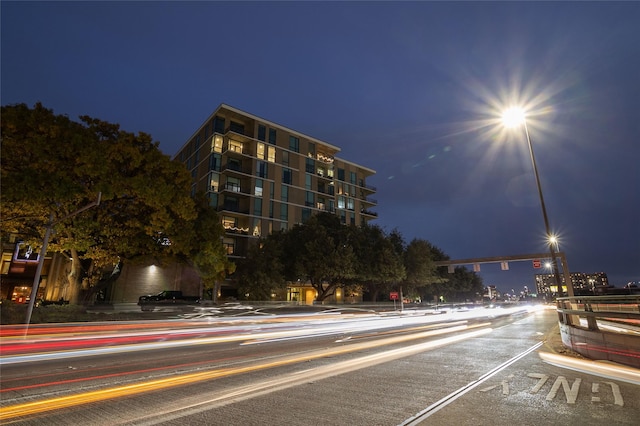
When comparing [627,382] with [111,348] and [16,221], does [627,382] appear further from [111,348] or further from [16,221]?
[16,221]

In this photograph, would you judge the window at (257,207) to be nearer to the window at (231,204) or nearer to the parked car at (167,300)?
the window at (231,204)

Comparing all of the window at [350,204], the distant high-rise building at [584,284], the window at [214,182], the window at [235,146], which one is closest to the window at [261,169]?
the window at [235,146]

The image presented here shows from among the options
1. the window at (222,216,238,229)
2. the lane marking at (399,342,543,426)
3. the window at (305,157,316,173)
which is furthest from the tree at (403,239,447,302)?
the lane marking at (399,342,543,426)

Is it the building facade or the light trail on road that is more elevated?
the building facade

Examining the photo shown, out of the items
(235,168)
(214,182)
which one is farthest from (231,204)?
(235,168)

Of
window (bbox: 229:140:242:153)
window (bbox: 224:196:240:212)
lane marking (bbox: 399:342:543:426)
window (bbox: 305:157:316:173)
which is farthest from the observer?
window (bbox: 305:157:316:173)

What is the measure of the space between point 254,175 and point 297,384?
49.6m

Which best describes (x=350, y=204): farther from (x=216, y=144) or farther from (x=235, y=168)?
(x=216, y=144)

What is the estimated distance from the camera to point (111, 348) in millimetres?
10625

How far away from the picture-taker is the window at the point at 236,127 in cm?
5415

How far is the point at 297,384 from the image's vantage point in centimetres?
706

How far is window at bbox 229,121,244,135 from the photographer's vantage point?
54.2m

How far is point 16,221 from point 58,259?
28.9 metres

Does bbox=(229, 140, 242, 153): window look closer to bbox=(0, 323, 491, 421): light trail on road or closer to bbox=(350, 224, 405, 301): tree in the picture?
bbox=(350, 224, 405, 301): tree
